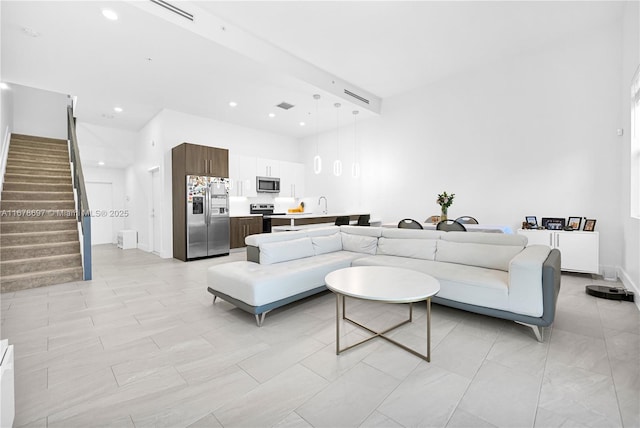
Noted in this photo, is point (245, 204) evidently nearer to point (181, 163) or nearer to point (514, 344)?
point (181, 163)

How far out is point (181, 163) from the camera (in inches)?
232

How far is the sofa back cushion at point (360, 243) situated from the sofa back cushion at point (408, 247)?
0.30 ft

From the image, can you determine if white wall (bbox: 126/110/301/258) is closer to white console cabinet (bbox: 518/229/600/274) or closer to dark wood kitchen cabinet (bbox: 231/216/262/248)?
dark wood kitchen cabinet (bbox: 231/216/262/248)

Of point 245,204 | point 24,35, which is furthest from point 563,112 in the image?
point 24,35

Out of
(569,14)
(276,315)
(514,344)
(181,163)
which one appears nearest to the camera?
(514,344)

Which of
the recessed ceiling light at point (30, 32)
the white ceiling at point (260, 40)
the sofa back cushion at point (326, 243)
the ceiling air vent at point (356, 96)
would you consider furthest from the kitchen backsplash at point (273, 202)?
the recessed ceiling light at point (30, 32)

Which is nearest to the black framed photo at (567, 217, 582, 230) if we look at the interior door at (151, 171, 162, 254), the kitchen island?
the kitchen island

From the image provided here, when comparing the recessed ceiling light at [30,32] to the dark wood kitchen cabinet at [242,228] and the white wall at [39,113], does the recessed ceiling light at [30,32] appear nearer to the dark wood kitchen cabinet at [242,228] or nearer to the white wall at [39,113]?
the dark wood kitchen cabinet at [242,228]

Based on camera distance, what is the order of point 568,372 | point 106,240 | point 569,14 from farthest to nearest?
point 106,240
point 569,14
point 568,372

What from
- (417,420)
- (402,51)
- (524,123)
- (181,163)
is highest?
(402,51)

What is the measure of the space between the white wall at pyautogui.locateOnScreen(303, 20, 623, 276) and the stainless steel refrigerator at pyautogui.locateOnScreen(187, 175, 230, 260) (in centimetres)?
372

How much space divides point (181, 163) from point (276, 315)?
4.45 m

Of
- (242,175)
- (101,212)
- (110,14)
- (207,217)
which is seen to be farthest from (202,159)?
(101,212)

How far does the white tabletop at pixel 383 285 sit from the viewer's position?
1951 mm
